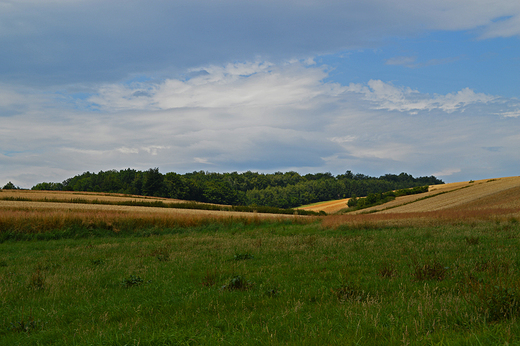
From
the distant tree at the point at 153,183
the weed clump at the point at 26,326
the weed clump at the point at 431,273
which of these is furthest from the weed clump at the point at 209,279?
the distant tree at the point at 153,183

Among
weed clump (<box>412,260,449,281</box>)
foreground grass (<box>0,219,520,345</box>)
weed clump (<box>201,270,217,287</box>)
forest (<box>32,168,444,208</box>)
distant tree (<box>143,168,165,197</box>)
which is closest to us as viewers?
foreground grass (<box>0,219,520,345</box>)

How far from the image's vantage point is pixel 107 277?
406 inches

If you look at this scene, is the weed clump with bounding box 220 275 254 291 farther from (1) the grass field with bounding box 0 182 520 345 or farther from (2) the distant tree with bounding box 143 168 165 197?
(2) the distant tree with bounding box 143 168 165 197

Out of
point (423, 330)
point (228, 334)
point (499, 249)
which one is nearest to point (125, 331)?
point (228, 334)

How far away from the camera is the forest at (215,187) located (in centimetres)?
12081

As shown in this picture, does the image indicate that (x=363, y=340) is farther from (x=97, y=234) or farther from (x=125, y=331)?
(x=97, y=234)

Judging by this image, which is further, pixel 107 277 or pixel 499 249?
pixel 499 249

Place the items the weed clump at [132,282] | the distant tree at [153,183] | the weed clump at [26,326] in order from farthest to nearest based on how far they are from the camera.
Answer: the distant tree at [153,183] < the weed clump at [132,282] < the weed clump at [26,326]

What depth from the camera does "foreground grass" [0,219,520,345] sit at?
4.72m

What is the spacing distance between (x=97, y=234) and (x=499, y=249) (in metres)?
25.6

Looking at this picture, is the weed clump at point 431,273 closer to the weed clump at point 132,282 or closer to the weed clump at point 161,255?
the weed clump at point 132,282

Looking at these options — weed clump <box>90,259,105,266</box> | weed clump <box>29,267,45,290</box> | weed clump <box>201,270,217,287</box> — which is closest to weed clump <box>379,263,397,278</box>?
weed clump <box>201,270,217,287</box>

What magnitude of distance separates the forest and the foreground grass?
360ft

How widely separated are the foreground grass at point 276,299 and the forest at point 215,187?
110m
